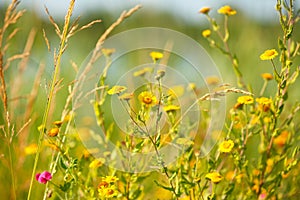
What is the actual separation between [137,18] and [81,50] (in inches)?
61.8

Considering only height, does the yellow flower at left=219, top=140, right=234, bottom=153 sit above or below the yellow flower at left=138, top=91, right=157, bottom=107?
below

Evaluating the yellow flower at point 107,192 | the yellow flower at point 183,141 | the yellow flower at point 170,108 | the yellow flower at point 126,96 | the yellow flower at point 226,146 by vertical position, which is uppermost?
the yellow flower at point 126,96

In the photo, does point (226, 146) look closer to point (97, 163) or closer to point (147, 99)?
point (147, 99)

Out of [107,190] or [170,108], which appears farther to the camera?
[170,108]

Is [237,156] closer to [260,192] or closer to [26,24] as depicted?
[260,192]

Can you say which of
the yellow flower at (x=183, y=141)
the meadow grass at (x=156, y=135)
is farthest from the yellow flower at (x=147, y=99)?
the yellow flower at (x=183, y=141)

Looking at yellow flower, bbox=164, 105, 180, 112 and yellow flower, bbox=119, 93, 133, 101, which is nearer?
yellow flower, bbox=119, 93, 133, 101

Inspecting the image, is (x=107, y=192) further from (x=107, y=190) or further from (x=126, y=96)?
(x=126, y=96)

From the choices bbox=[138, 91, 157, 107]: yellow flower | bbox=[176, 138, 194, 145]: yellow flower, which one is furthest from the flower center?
bbox=[176, 138, 194, 145]: yellow flower

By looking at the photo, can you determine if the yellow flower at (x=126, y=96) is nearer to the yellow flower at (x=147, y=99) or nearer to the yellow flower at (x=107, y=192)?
the yellow flower at (x=147, y=99)

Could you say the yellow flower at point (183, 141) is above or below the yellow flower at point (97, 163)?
above

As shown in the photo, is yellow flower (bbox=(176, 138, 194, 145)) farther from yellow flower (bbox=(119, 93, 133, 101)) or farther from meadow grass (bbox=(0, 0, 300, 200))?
yellow flower (bbox=(119, 93, 133, 101))

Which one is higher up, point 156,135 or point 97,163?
point 156,135

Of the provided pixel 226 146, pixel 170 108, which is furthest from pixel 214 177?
pixel 170 108
